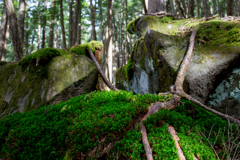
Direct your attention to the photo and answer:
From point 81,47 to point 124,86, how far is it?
2139 millimetres

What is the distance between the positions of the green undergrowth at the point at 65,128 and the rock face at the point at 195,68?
1231mm

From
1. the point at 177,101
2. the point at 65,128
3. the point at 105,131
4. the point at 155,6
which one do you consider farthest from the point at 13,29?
the point at 177,101

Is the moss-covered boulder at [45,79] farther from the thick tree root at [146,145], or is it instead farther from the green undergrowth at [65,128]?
the thick tree root at [146,145]

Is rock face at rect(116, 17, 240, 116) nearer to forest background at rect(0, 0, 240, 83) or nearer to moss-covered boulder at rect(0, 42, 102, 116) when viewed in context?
moss-covered boulder at rect(0, 42, 102, 116)

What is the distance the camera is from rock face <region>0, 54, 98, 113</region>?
155 inches

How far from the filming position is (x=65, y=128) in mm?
2256

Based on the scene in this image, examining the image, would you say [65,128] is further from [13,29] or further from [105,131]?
[13,29]

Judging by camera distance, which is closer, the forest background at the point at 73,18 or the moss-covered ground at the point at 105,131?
the moss-covered ground at the point at 105,131

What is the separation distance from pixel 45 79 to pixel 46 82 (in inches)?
4.5

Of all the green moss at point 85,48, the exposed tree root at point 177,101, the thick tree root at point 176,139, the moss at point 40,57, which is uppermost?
the green moss at point 85,48

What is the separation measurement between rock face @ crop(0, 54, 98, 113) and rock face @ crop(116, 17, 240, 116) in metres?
1.76

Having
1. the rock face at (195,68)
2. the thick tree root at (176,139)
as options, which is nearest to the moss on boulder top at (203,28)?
the rock face at (195,68)

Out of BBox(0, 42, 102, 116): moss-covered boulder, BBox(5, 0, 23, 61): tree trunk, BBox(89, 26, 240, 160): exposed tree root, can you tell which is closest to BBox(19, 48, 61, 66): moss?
BBox(0, 42, 102, 116): moss-covered boulder

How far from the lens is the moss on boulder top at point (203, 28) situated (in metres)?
3.66
